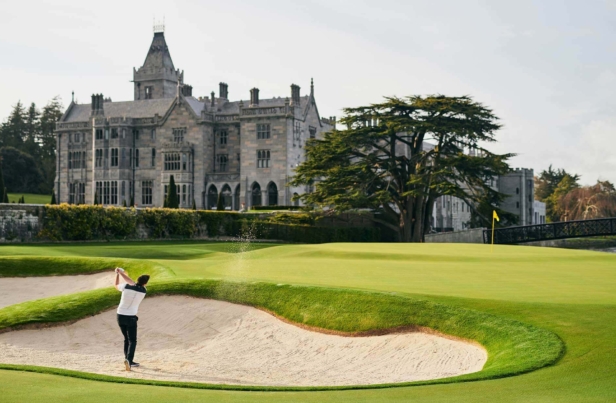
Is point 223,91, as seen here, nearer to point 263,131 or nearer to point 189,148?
point 189,148

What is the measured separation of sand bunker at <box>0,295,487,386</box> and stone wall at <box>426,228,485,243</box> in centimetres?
4433

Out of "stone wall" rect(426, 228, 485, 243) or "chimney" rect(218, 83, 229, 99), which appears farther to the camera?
"chimney" rect(218, 83, 229, 99)

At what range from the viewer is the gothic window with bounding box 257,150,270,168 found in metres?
86.7

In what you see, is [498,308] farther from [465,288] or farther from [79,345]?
[79,345]

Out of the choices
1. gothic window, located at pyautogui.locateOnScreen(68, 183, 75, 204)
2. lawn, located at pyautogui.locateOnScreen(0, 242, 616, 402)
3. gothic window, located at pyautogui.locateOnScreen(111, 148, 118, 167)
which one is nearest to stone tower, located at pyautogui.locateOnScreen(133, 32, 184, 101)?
gothic window, located at pyautogui.locateOnScreen(111, 148, 118, 167)

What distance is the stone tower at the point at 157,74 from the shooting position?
112 metres

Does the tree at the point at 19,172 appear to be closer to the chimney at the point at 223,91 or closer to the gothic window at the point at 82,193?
the gothic window at the point at 82,193

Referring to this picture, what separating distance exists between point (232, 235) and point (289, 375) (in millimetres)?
46744

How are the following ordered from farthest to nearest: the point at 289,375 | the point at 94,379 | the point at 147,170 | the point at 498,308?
the point at 147,170
the point at 498,308
the point at 289,375
the point at 94,379

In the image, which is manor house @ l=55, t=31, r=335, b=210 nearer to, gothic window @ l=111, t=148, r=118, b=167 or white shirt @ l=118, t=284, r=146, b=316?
gothic window @ l=111, t=148, r=118, b=167

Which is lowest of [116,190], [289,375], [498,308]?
[289,375]

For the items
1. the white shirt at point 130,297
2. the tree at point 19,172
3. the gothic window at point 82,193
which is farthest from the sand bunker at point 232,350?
the tree at point 19,172

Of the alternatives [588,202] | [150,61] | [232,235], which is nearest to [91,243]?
[232,235]

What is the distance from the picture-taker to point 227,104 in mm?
96125
